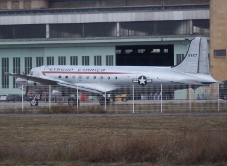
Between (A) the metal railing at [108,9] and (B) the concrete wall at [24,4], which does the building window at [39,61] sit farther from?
(B) the concrete wall at [24,4]

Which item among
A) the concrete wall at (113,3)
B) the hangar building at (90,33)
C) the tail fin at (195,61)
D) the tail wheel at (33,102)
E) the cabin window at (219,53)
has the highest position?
the concrete wall at (113,3)

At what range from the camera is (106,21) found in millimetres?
74312

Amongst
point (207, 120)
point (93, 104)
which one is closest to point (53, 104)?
point (93, 104)

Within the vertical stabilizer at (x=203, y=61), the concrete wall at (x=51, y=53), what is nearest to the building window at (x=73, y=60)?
the concrete wall at (x=51, y=53)

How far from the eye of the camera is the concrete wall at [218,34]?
6988 cm

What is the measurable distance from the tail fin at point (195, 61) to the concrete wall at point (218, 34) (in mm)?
15632

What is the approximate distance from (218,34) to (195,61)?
57.3 ft

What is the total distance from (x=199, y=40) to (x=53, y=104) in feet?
69.9

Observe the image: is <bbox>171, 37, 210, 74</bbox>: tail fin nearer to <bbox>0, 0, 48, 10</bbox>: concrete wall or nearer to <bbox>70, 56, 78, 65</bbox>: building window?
<bbox>70, 56, 78, 65</bbox>: building window

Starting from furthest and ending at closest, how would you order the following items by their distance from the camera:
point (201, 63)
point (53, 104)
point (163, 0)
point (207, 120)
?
point (163, 0), point (201, 63), point (53, 104), point (207, 120)

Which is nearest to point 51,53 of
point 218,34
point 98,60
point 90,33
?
point 90,33

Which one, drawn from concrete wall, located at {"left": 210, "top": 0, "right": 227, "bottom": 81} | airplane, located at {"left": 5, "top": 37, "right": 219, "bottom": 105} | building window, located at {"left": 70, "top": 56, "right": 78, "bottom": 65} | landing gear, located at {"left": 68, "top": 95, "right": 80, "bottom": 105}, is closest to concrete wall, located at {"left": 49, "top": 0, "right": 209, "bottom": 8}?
concrete wall, located at {"left": 210, "top": 0, "right": 227, "bottom": 81}

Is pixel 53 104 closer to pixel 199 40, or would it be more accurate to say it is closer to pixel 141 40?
pixel 199 40

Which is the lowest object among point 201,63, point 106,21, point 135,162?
point 135,162
